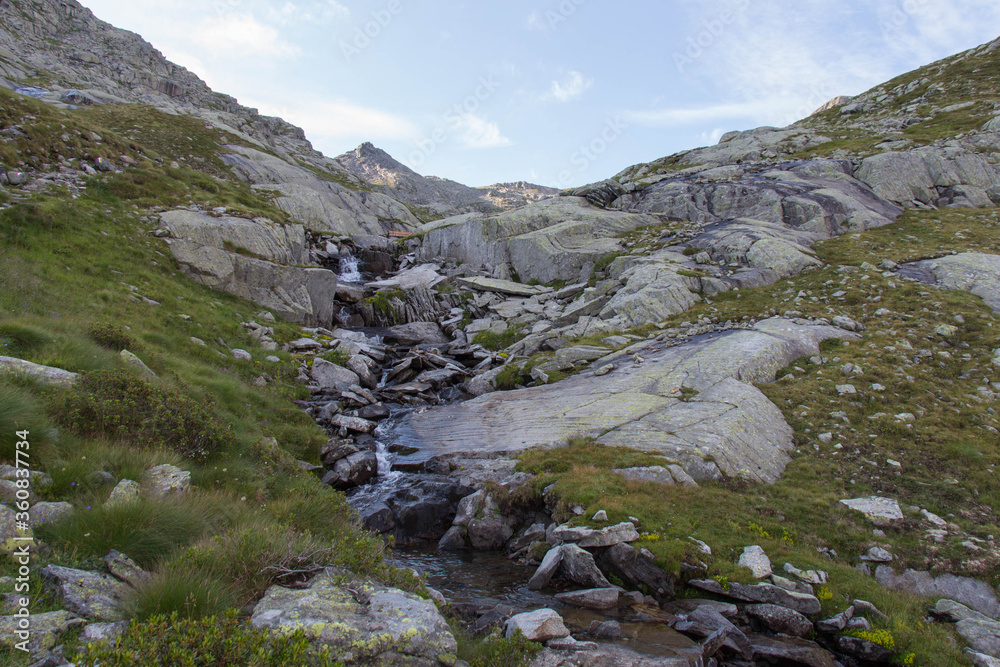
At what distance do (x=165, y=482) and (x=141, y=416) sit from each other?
9.30 feet

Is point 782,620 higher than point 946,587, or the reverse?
point 782,620

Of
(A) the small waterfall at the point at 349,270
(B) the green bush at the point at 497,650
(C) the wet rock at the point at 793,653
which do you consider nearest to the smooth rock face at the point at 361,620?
(B) the green bush at the point at 497,650

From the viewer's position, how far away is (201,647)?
4402 millimetres

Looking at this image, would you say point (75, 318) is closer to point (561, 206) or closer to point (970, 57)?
point (561, 206)

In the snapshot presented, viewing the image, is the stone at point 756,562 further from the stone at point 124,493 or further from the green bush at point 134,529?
the stone at point 124,493

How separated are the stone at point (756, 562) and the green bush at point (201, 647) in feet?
31.1

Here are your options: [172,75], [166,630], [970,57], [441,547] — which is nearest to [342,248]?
[441,547]

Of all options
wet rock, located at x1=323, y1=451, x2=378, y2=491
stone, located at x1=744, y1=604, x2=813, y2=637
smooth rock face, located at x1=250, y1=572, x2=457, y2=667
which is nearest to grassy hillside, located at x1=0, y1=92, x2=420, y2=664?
smooth rock face, located at x1=250, y1=572, x2=457, y2=667

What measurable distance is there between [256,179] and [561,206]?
4530 centimetres

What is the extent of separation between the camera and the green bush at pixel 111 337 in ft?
43.9

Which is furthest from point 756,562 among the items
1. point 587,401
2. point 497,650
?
point 587,401

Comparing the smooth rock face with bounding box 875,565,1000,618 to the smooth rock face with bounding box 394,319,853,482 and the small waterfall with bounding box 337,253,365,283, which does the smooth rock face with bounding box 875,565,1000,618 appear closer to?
the smooth rock face with bounding box 394,319,853,482

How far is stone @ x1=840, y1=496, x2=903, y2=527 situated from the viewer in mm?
12008

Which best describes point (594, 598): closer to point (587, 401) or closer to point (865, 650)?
point (865, 650)
